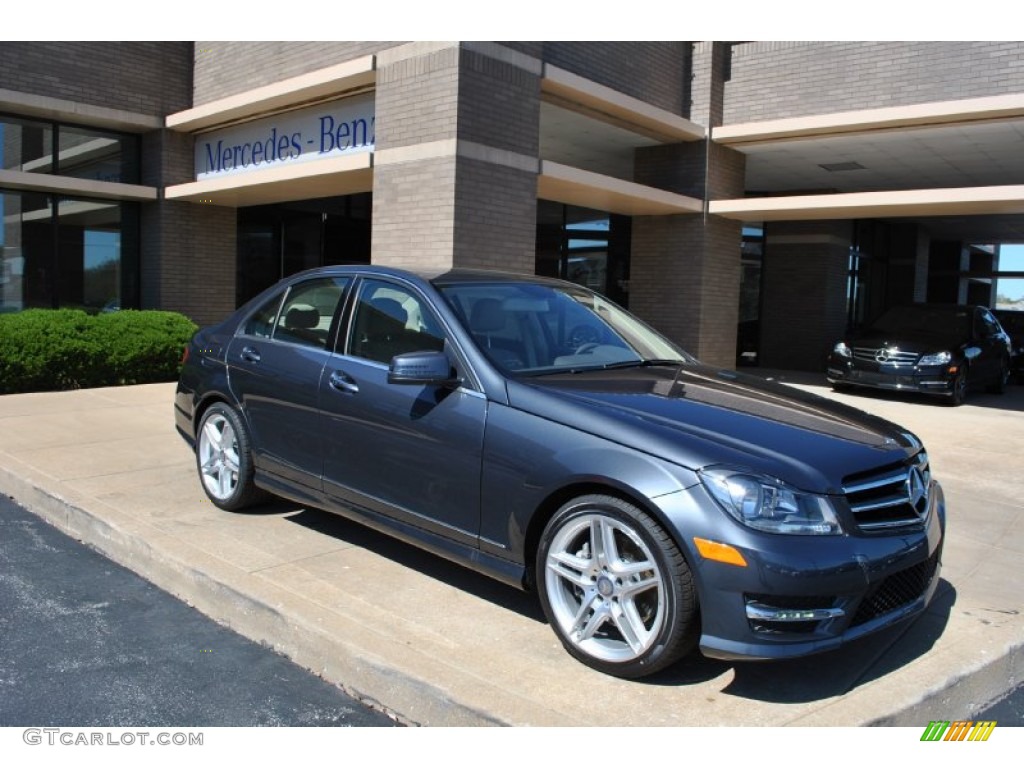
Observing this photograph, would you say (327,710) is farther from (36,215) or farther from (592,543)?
(36,215)

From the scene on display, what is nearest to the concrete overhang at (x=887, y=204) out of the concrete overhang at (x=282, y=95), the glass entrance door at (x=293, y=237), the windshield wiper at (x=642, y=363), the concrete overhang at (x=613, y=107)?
the concrete overhang at (x=613, y=107)

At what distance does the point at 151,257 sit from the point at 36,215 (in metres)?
1.80

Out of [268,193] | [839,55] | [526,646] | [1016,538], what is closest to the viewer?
[526,646]

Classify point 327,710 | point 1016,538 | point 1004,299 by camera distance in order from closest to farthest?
point 327,710 → point 1016,538 → point 1004,299

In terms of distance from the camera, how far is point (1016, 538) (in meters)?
5.66

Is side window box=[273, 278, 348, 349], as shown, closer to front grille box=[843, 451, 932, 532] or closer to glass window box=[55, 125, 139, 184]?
front grille box=[843, 451, 932, 532]

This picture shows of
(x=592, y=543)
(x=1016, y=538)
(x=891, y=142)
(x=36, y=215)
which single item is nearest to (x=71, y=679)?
(x=592, y=543)

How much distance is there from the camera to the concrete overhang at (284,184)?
11023 millimetres

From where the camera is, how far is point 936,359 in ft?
40.7

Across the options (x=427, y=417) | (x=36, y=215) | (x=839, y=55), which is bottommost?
(x=427, y=417)

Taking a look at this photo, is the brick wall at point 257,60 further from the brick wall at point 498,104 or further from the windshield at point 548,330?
the windshield at point 548,330

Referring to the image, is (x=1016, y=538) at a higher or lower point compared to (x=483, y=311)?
lower

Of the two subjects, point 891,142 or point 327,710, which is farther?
point 891,142
